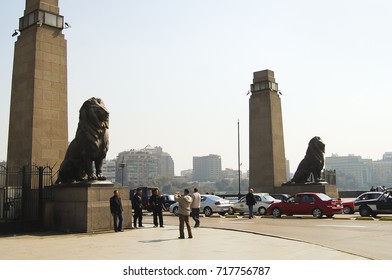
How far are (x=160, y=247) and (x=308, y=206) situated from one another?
13200 mm

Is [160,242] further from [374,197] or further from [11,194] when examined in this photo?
[374,197]

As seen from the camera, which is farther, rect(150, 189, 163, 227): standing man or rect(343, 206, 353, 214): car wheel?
rect(343, 206, 353, 214): car wheel

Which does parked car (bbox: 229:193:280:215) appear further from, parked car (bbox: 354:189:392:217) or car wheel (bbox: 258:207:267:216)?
parked car (bbox: 354:189:392:217)

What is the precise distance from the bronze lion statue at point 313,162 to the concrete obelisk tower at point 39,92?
16.5m

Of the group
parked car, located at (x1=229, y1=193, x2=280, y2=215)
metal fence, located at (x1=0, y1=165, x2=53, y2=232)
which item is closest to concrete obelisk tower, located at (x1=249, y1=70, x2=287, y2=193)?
parked car, located at (x1=229, y1=193, x2=280, y2=215)

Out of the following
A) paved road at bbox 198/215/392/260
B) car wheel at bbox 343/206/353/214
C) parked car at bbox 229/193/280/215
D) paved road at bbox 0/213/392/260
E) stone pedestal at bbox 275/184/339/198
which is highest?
stone pedestal at bbox 275/184/339/198

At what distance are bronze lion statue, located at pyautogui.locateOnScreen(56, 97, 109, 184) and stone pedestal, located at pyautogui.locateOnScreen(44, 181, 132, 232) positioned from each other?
25.1 inches

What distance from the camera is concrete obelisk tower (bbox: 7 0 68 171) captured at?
2138 cm

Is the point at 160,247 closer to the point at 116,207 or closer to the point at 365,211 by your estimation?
the point at 116,207

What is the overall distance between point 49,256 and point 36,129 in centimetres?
1223

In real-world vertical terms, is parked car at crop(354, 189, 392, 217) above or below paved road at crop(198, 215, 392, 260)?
above

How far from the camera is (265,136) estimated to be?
3506 cm

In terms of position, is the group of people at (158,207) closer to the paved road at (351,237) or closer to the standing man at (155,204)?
the standing man at (155,204)

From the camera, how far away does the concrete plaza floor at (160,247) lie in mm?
10047
